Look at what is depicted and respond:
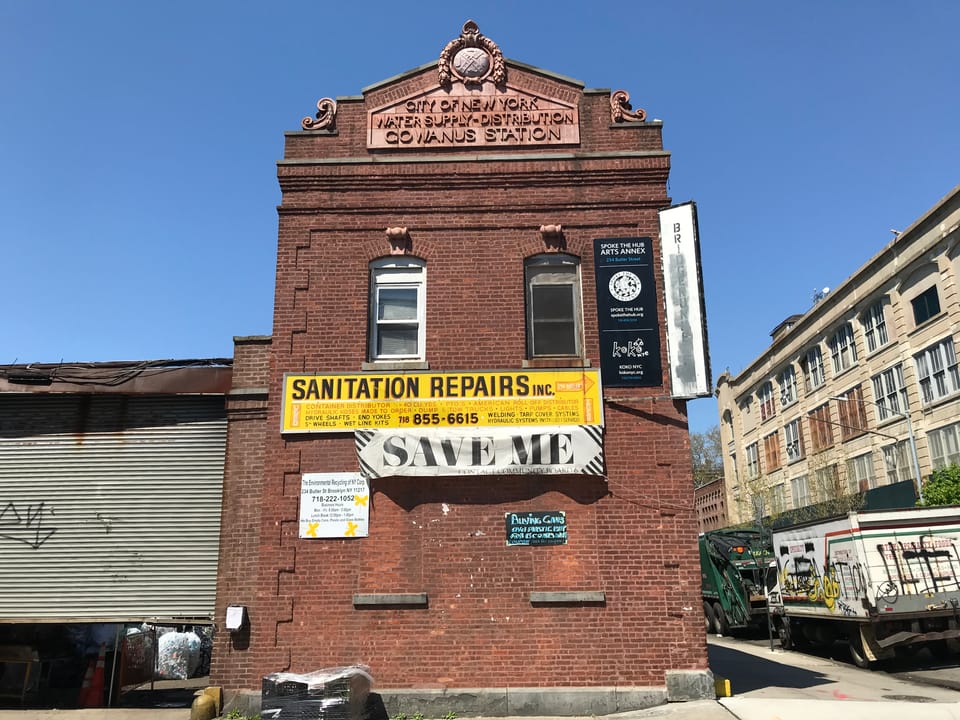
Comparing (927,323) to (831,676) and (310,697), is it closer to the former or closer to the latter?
(831,676)

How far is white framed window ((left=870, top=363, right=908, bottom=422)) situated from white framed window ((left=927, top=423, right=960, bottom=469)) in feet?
6.61

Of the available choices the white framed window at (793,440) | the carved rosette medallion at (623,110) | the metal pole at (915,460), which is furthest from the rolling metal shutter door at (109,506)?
the white framed window at (793,440)

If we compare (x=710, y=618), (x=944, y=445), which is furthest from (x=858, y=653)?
(x=944, y=445)

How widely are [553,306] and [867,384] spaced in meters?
31.1

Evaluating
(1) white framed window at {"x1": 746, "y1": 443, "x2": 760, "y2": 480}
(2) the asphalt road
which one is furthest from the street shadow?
(1) white framed window at {"x1": 746, "y1": 443, "x2": 760, "y2": 480}

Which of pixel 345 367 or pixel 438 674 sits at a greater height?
pixel 345 367

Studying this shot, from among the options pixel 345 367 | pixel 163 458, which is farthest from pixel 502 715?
pixel 163 458

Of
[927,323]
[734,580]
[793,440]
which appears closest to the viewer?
[734,580]

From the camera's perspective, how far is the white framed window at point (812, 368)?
139ft

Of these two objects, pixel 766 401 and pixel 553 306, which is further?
pixel 766 401

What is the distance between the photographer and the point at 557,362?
36.3 ft

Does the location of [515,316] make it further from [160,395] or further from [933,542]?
[933,542]

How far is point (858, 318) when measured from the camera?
3766 centimetres

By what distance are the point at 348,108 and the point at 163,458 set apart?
6.58 m
